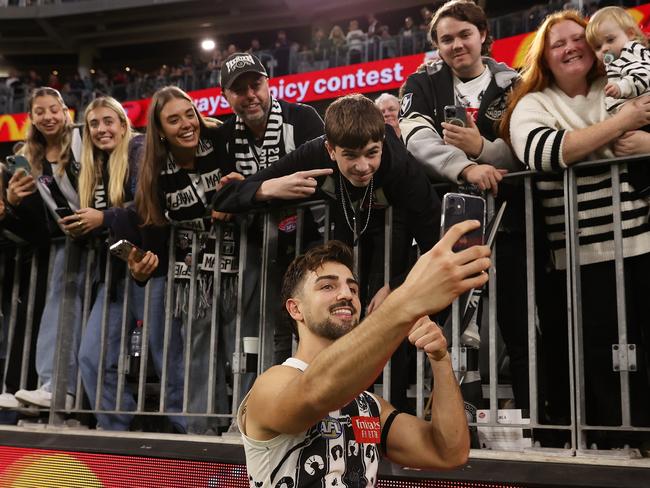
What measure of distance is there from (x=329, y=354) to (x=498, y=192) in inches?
64.1

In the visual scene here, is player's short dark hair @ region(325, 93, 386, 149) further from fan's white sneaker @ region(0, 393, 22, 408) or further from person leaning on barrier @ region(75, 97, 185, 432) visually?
fan's white sneaker @ region(0, 393, 22, 408)

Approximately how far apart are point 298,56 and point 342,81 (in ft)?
6.12

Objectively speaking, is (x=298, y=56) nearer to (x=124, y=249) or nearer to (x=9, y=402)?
(x=9, y=402)

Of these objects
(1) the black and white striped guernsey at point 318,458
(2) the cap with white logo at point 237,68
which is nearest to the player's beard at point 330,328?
(1) the black and white striped guernsey at point 318,458

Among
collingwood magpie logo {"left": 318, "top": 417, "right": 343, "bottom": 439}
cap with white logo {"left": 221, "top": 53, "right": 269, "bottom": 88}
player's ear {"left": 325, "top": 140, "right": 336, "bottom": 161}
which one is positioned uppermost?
cap with white logo {"left": 221, "top": 53, "right": 269, "bottom": 88}

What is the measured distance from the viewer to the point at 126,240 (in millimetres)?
3836

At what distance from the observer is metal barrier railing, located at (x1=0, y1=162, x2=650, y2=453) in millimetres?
2840

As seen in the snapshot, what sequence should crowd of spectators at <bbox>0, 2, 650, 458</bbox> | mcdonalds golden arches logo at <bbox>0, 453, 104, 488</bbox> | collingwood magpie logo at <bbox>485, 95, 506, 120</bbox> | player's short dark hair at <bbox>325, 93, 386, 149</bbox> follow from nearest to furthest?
1. crowd of spectators at <bbox>0, 2, 650, 458</bbox>
2. player's short dark hair at <bbox>325, 93, 386, 149</bbox>
3. collingwood magpie logo at <bbox>485, 95, 506, 120</bbox>
4. mcdonalds golden arches logo at <bbox>0, 453, 104, 488</bbox>

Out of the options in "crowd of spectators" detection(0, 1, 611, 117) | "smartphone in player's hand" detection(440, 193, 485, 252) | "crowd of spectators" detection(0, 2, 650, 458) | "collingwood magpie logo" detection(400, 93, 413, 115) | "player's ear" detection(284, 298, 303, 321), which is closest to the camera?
"smartphone in player's hand" detection(440, 193, 485, 252)

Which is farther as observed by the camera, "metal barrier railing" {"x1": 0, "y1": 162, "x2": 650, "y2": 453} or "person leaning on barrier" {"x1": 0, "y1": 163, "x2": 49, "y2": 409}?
A: "person leaning on barrier" {"x1": 0, "y1": 163, "x2": 49, "y2": 409}

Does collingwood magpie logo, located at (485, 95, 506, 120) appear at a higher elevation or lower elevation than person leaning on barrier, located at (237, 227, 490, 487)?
higher

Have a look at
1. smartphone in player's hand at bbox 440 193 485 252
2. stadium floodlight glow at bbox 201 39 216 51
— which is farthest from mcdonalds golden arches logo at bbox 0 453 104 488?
stadium floodlight glow at bbox 201 39 216 51

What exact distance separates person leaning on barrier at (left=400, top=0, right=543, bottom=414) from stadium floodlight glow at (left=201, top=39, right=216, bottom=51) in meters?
21.2

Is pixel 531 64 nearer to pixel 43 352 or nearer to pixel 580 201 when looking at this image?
pixel 580 201
